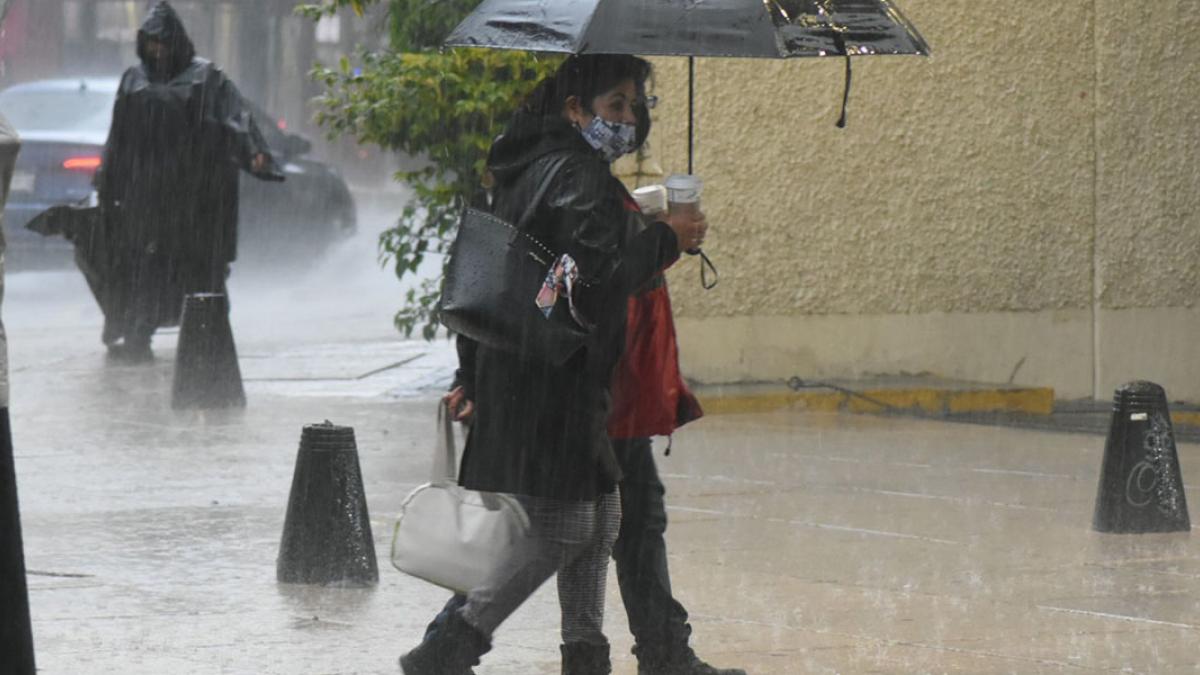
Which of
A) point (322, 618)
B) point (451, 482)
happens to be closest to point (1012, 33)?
point (322, 618)

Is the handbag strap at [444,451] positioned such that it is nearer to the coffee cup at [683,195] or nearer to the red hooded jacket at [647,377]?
the red hooded jacket at [647,377]

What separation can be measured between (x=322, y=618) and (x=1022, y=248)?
7.39m

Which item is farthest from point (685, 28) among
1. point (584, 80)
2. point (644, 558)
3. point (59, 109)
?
point (59, 109)

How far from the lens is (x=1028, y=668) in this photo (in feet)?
20.7

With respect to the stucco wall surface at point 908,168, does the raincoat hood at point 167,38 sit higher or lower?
higher

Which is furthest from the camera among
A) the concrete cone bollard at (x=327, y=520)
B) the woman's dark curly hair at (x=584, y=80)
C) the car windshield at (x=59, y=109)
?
the car windshield at (x=59, y=109)

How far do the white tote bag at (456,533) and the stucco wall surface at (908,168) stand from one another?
24.5 ft

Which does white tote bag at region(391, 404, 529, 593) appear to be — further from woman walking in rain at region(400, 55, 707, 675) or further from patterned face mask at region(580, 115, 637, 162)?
patterned face mask at region(580, 115, 637, 162)

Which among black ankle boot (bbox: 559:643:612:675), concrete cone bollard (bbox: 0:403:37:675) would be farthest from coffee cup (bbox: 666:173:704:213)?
concrete cone bollard (bbox: 0:403:37:675)

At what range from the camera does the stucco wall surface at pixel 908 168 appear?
13062 millimetres

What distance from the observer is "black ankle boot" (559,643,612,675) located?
565cm

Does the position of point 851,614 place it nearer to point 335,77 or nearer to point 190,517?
point 190,517

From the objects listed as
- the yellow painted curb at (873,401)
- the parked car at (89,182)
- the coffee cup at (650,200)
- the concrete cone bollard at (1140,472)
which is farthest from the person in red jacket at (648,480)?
the parked car at (89,182)

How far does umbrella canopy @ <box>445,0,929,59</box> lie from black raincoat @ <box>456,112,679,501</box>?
15.3 inches
